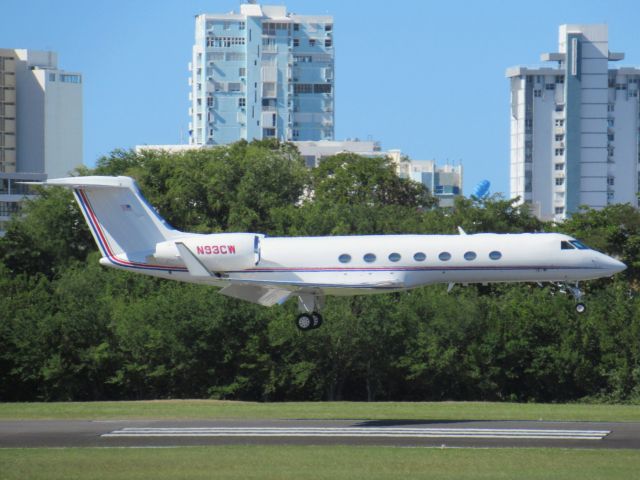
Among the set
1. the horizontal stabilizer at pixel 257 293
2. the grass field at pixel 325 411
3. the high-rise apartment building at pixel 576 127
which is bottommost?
the grass field at pixel 325 411

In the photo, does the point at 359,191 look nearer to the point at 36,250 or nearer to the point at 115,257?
the point at 36,250

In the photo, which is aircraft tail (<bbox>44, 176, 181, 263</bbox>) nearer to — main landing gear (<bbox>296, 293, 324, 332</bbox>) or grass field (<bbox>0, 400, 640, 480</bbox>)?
main landing gear (<bbox>296, 293, 324, 332</bbox>)

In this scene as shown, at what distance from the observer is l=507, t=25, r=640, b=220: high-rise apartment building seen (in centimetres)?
17762

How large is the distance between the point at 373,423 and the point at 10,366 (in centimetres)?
2875

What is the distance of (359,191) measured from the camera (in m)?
93.4

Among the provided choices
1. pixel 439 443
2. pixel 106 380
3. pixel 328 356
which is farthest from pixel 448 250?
pixel 106 380

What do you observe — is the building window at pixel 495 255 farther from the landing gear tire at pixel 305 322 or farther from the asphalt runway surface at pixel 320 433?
the landing gear tire at pixel 305 322

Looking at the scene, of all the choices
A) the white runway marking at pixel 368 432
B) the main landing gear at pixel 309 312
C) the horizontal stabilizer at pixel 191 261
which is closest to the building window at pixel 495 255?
the main landing gear at pixel 309 312

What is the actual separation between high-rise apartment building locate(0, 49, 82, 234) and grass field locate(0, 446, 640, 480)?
158 m

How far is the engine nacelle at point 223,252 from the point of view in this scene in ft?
136

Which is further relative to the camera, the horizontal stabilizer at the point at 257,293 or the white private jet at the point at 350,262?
the horizontal stabilizer at the point at 257,293

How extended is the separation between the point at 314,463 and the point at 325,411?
46.1 ft

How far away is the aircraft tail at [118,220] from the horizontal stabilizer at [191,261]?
332 cm

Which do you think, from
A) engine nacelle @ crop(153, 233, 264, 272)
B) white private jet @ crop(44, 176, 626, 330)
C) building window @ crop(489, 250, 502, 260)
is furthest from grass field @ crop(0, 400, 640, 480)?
engine nacelle @ crop(153, 233, 264, 272)
